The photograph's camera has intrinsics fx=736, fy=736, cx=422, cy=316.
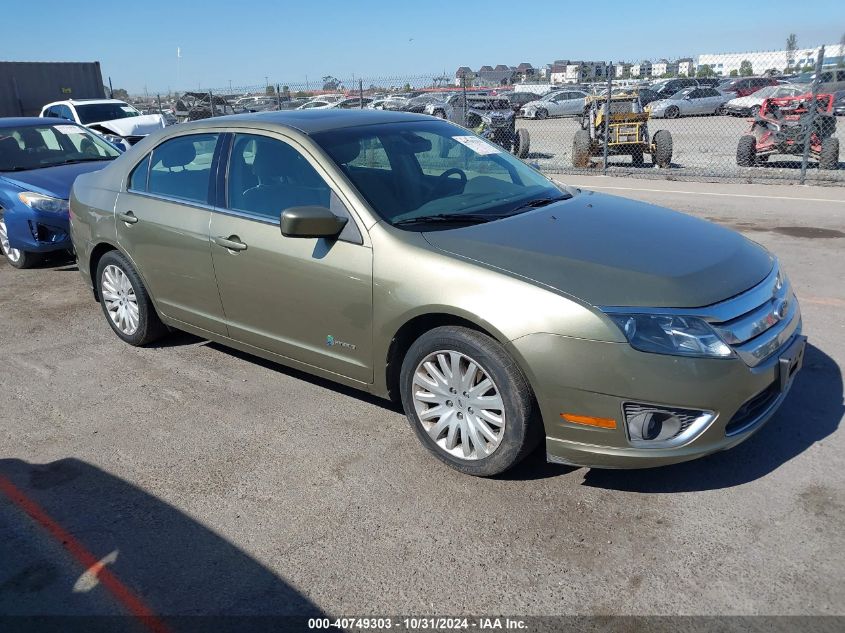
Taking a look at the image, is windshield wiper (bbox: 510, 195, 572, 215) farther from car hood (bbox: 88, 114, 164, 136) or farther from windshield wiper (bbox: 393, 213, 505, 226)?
car hood (bbox: 88, 114, 164, 136)

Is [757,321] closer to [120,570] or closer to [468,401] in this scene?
[468,401]

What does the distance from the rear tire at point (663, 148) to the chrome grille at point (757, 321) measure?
38.7 ft

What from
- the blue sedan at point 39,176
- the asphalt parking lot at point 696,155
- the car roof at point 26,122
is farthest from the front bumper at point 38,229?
the asphalt parking lot at point 696,155

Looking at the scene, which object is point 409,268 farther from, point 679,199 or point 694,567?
point 679,199

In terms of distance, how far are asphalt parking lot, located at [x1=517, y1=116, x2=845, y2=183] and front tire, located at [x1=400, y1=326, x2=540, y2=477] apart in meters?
10.8

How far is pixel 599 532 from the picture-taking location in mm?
3082

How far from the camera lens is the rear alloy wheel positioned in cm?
798

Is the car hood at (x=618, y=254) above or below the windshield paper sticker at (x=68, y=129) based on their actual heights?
below

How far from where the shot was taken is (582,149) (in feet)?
49.4

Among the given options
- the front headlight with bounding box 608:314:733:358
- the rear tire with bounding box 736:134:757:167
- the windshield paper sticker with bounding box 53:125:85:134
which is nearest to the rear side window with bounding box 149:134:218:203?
the front headlight with bounding box 608:314:733:358

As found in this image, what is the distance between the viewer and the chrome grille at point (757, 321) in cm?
307

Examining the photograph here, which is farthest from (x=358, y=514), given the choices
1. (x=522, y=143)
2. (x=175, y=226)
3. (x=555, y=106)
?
(x=555, y=106)

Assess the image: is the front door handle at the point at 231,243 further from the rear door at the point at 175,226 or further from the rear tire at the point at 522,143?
the rear tire at the point at 522,143

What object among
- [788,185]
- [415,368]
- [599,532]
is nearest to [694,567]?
[599,532]
